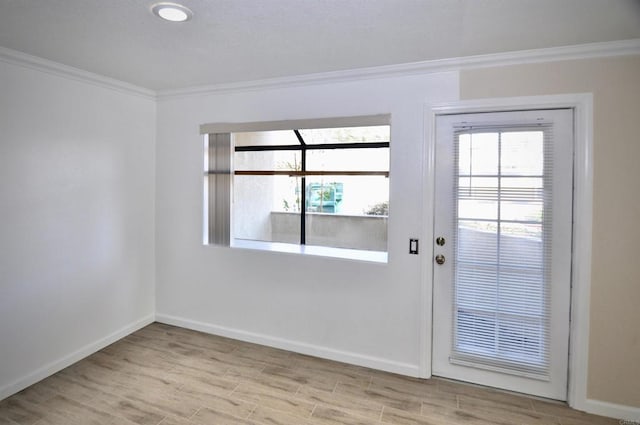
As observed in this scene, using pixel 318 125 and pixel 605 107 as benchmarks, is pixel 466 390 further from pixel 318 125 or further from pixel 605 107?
pixel 318 125

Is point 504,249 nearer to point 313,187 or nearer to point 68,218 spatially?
point 313,187

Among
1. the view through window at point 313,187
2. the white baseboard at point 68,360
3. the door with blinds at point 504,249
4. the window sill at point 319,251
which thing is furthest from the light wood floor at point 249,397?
the view through window at point 313,187

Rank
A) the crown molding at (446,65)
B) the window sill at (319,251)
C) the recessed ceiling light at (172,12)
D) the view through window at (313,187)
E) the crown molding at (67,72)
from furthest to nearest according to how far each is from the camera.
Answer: the view through window at (313,187), the window sill at (319,251), the crown molding at (67,72), the crown molding at (446,65), the recessed ceiling light at (172,12)

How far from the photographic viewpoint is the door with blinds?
241cm

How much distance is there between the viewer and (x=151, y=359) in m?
2.94

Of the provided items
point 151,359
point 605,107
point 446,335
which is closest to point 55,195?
point 151,359

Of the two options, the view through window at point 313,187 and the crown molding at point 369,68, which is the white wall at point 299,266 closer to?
the crown molding at point 369,68

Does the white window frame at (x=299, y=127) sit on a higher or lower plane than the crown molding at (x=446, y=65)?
lower

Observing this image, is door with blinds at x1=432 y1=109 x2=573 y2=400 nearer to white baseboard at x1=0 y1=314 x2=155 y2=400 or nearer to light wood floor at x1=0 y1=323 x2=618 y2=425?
light wood floor at x1=0 y1=323 x2=618 y2=425

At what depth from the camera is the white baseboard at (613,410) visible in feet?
7.32

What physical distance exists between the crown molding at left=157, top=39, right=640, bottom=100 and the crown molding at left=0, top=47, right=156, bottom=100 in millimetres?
512

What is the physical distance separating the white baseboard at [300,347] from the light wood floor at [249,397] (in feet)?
0.22

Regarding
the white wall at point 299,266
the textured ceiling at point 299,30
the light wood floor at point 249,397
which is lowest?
the light wood floor at point 249,397

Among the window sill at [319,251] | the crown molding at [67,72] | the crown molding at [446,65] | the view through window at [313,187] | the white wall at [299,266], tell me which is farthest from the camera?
the view through window at [313,187]
